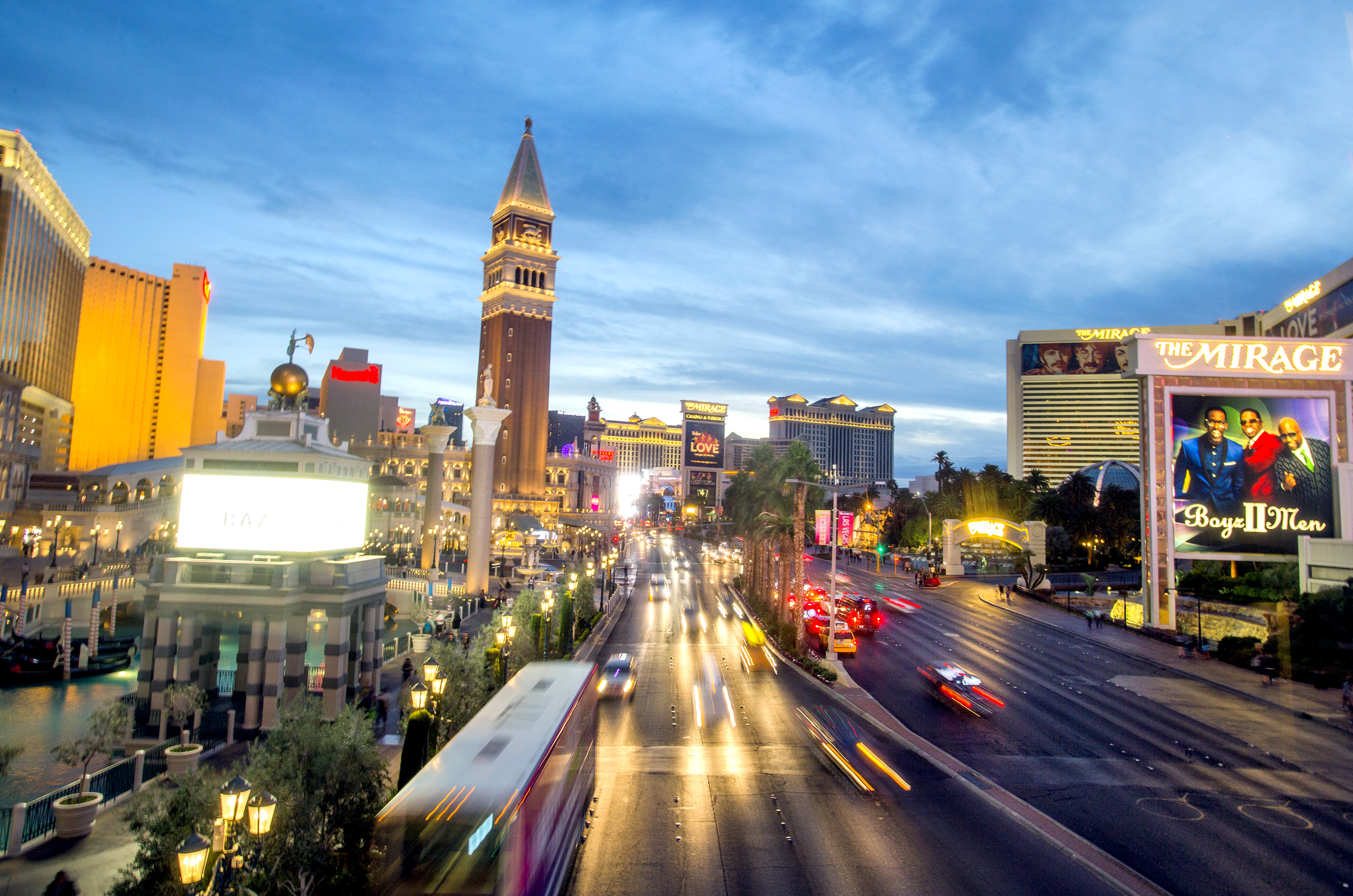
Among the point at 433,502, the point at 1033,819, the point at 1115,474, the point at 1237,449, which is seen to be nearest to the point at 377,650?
the point at 1033,819

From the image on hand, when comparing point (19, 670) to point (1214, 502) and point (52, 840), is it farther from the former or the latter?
point (1214, 502)

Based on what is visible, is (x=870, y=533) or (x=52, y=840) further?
(x=870, y=533)

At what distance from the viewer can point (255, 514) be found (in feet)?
84.2

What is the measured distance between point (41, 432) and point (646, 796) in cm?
13650

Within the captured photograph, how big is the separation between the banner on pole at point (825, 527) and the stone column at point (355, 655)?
20.6m

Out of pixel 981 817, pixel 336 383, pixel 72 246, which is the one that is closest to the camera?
pixel 981 817

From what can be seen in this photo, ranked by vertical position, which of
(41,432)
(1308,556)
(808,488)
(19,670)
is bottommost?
(19,670)

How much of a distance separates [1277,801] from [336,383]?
141370mm

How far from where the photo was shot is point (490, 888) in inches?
372

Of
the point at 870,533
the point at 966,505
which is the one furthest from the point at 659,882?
the point at 870,533

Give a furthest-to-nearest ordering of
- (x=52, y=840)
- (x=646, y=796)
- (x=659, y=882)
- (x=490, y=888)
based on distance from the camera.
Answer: (x=646, y=796) < (x=52, y=840) < (x=659, y=882) < (x=490, y=888)

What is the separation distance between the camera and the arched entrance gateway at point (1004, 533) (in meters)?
77.2

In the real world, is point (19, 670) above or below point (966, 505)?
below

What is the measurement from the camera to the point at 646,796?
60.2ft
